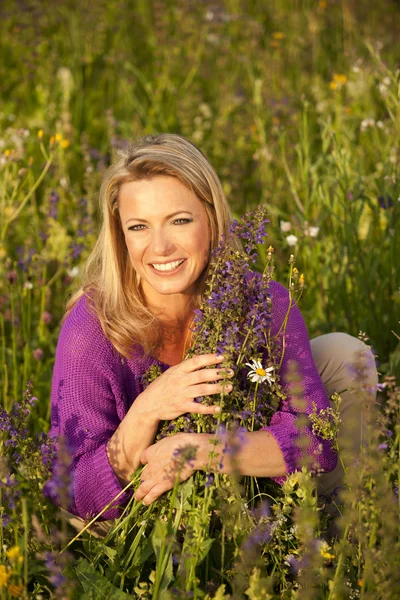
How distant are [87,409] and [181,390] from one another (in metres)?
0.42

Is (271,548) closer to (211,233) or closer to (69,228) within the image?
(211,233)

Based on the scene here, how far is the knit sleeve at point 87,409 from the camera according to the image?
2129mm

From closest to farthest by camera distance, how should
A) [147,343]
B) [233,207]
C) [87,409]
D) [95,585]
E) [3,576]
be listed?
[3,576] < [95,585] < [87,409] < [147,343] < [233,207]

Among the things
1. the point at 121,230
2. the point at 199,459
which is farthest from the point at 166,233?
the point at 199,459

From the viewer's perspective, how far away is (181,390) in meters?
1.94

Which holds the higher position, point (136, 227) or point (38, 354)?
point (136, 227)

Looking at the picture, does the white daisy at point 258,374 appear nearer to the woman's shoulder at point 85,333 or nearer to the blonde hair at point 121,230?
the blonde hair at point 121,230

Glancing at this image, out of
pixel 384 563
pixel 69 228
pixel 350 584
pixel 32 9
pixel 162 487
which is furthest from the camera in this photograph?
pixel 32 9

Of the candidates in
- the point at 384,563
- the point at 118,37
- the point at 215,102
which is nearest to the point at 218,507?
the point at 384,563

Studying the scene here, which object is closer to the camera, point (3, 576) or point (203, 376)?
point (3, 576)

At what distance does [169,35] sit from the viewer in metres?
5.79

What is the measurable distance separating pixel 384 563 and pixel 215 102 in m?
4.02

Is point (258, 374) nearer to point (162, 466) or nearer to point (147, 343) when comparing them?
point (162, 466)

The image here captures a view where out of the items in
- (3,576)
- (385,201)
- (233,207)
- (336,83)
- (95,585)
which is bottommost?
(95,585)
